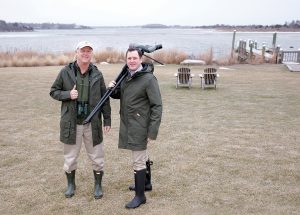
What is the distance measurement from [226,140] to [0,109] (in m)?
5.08

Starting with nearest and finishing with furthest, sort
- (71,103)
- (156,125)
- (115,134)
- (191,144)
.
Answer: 1. (156,125)
2. (71,103)
3. (191,144)
4. (115,134)

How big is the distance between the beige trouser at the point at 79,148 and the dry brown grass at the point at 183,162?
363mm

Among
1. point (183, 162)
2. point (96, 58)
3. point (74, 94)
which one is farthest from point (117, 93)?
point (96, 58)

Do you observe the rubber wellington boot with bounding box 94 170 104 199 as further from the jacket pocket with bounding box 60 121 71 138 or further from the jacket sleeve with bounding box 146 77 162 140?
the jacket sleeve with bounding box 146 77 162 140

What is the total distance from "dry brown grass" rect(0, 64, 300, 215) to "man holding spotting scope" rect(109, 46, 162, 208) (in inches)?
22.5

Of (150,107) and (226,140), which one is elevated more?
(150,107)

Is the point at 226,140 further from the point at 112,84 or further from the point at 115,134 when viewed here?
the point at 112,84

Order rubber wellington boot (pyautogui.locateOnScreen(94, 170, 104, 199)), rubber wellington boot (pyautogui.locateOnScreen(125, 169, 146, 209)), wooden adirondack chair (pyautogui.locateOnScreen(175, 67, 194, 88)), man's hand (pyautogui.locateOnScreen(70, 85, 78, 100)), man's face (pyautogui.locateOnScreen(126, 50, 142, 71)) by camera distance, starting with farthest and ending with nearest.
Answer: wooden adirondack chair (pyautogui.locateOnScreen(175, 67, 194, 88)) → rubber wellington boot (pyautogui.locateOnScreen(94, 170, 104, 199)) → rubber wellington boot (pyautogui.locateOnScreen(125, 169, 146, 209)) → man's hand (pyautogui.locateOnScreen(70, 85, 78, 100)) → man's face (pyautogui.locateOnScreen(126, 50, 142, 71))

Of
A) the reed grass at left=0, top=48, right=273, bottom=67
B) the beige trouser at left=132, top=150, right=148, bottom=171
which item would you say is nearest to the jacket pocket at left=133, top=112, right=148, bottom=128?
the beige trouser at left=132, top=150, right=148, bottom=171

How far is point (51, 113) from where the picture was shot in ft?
28.0

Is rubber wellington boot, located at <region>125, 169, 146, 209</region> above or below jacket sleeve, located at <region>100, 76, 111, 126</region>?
below

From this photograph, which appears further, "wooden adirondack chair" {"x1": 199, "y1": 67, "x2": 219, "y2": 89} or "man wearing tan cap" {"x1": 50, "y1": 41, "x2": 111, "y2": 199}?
"wooden adirondack chair" {"x1": 199, "y1": 67, "x2": 219, "y2": 89}

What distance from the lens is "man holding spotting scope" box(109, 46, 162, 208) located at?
3742 millimetres

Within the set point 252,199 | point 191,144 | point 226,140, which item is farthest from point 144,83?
point 226,140
